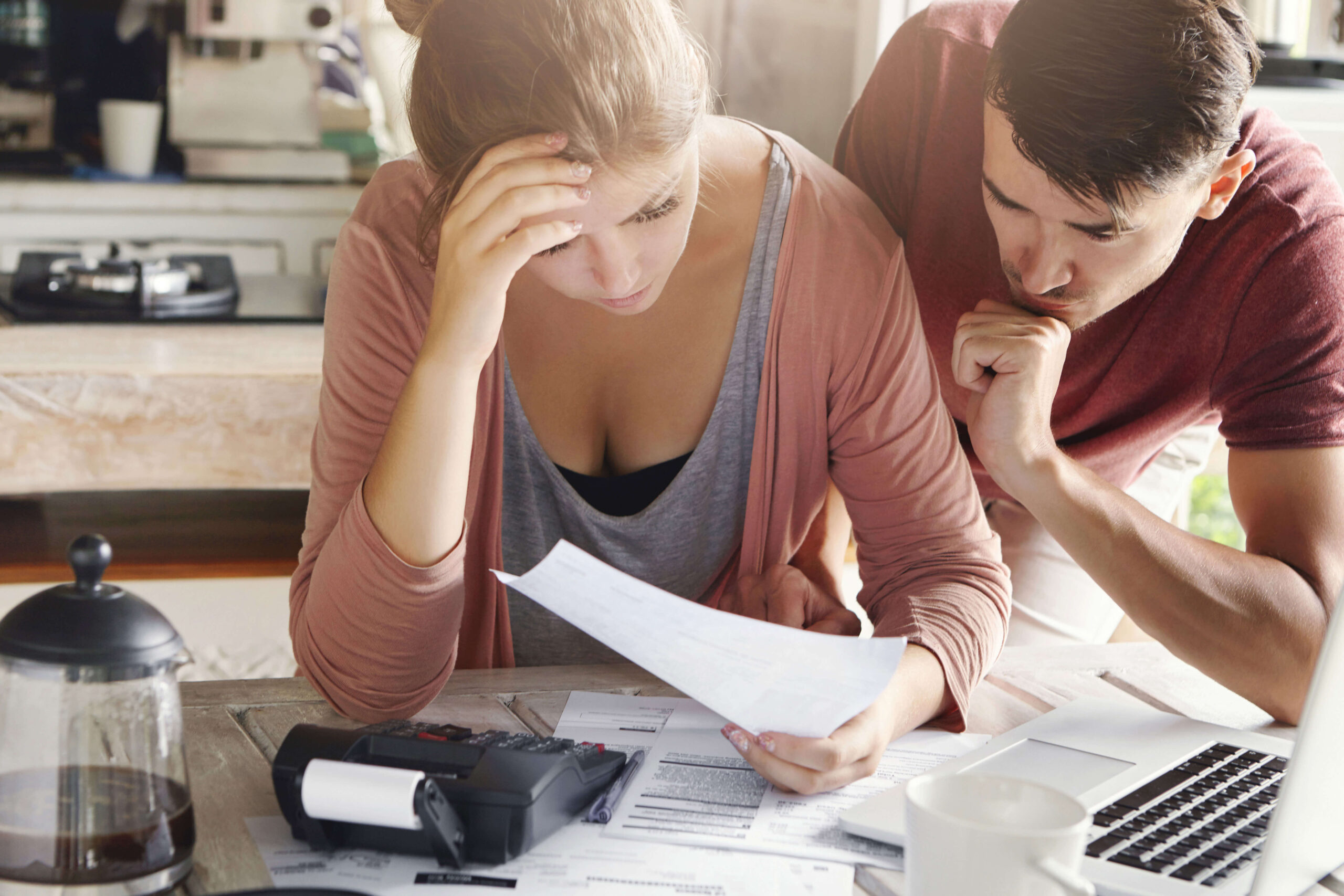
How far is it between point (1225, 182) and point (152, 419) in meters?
1.59

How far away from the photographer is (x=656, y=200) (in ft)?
3.16

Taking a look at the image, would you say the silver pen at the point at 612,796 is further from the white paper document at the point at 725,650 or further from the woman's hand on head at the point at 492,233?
the woman's hand on head at the point at 492,233

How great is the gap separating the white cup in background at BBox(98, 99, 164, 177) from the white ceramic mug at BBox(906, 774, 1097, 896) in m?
2.82

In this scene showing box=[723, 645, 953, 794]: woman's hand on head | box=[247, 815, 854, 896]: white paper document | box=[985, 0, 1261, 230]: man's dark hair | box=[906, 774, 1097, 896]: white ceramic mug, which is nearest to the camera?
box=[906, 774, 1097, 896]: white ceramic mug

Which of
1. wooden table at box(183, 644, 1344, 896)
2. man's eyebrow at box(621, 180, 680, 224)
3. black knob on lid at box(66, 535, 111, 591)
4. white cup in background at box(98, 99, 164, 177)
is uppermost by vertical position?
man's eyebrow at box(621, 180, 680, 224)

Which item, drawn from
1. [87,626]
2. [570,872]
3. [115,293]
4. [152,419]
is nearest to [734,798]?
[570,872]

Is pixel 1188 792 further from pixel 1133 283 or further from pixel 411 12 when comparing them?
pixel 411 12

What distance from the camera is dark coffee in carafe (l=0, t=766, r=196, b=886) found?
0.61 meters

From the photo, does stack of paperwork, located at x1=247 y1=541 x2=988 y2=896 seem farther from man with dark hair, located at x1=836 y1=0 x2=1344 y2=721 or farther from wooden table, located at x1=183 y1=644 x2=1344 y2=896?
man with dark hair, located at x1=836 y1=0 x2=1344 y2=721

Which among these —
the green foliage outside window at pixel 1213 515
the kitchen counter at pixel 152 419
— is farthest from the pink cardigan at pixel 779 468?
the green foliage outside window at pixel 1213 515

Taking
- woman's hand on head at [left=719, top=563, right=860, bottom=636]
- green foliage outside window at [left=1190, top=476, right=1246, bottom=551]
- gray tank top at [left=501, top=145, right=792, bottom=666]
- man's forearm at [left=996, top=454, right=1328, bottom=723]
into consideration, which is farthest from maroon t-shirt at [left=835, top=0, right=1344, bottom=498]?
green foliage outside window at [left=1190, top=476, right=1246, bottom=551]

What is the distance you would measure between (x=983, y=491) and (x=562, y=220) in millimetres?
936

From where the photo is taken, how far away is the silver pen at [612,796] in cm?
76

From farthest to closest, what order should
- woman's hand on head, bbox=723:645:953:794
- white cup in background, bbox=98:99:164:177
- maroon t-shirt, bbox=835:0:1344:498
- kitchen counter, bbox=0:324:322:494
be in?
white cup in background, bbox=98:99:164:177
kitchen counter, bbox=0:324:322:494
maroon t-shirt, bbox=835:0:1344:498
woman's hand on head, bbox=723:645:953:794
